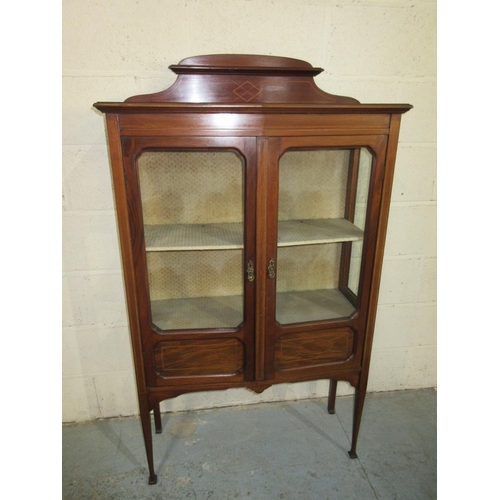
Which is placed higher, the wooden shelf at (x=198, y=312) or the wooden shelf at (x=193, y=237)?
the wooden shelf at (x=193, y=237)

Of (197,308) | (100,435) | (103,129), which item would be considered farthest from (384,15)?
(100,435)

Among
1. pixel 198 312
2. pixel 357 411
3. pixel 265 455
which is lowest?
pixel 265 455

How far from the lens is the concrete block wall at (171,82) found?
144cm

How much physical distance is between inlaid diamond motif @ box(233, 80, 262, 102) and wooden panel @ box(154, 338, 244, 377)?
3.11 ft

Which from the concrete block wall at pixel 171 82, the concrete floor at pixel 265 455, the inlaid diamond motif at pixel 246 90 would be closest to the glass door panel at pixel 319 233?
the inlaid diamond motif at pixel 246 90

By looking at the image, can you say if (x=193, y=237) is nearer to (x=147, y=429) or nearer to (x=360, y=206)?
(x=360, y=206)

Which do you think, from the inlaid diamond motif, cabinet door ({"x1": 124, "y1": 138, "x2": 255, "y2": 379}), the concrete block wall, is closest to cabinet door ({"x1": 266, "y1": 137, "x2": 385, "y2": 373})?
cabinet door ({"x1": 124, "y1": 138, "x2": 255, "y2": 379})

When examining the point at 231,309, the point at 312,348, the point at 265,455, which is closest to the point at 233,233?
the point at 231,309

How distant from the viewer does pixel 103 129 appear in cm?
153

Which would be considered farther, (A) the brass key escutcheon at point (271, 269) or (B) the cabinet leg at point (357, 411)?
(B) the cabinet leg at point (357, 411)

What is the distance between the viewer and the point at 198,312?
4.85 ft

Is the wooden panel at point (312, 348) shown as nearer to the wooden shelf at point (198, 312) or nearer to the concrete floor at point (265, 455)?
the wooden shelf at point (198, 312)

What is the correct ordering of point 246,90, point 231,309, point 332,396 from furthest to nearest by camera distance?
1. point 332,396
2. point 231,309
3. point 246,90

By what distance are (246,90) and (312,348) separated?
1.07 m
